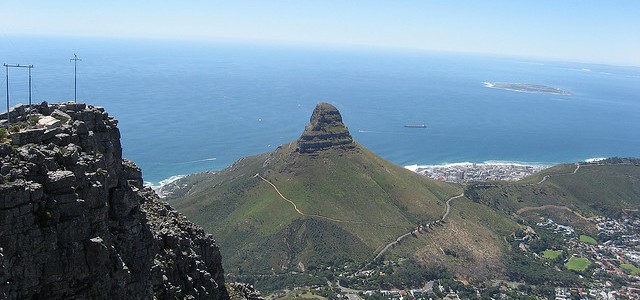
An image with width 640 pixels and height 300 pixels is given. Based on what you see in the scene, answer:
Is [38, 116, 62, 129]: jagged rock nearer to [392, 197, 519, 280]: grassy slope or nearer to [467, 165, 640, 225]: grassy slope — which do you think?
[392, 197, 519, 280]: grassy slope

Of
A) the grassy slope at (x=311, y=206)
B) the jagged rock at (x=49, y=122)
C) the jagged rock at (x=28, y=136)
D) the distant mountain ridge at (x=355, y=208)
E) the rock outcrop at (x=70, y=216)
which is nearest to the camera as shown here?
the rock outcrop at (x=70, y=216)

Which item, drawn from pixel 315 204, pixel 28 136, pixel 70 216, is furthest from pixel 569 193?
pixel 28 136

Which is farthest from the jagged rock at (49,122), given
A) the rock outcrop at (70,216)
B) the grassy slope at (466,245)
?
the grassy slope at (466,245)

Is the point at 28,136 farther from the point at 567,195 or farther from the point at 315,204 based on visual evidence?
the point at 567,195

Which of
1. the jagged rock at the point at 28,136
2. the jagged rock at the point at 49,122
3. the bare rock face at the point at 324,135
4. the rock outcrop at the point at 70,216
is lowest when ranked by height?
the bare rock face at the point at 324,135

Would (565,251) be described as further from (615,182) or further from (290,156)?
(290,156)

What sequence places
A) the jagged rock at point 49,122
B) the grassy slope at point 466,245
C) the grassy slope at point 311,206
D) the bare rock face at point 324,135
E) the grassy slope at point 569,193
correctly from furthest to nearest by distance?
the grassy slope at point 569,193 → the bare rock face at point 324,135 → the grassy slope at point 466,245 → the grassy slope at point 311,206 → the jagged rock at point 49,122

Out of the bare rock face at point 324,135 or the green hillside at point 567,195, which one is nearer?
the bare rock face at point 324,135

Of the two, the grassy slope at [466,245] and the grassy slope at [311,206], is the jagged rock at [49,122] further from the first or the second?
the grassy slope at [466,245]
